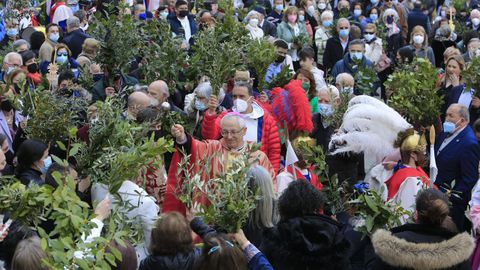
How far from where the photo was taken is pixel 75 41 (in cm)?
1653

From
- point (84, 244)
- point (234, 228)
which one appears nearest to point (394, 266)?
point (234, 228)

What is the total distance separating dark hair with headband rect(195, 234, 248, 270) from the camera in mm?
6605

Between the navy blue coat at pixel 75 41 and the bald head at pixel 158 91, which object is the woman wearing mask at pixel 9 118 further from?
the navy blue coat at pixel 75 41

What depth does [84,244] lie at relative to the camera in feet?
21.2

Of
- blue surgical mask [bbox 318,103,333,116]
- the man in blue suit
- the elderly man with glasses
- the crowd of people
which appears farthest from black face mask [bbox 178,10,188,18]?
the elderly man with glasses

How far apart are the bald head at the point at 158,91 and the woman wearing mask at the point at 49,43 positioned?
3.83 metres

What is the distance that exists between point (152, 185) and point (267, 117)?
2.00m

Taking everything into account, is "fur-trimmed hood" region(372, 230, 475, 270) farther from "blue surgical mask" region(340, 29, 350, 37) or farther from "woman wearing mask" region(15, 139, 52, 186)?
"blue surgical mask" region(340, 29, 350, 37)

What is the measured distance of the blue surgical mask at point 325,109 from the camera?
1209 centimetres

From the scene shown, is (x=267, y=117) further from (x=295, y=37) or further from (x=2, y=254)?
(x=295, y=37)


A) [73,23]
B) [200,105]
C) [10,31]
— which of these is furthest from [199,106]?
[10,31]

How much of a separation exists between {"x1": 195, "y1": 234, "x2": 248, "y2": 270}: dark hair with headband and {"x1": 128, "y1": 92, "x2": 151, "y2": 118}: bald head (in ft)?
13.8

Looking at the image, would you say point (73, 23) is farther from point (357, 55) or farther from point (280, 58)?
point (357, 55)

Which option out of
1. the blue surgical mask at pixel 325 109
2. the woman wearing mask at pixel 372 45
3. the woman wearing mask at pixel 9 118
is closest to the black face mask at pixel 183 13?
the woman wearing mask at pixel 372 45
